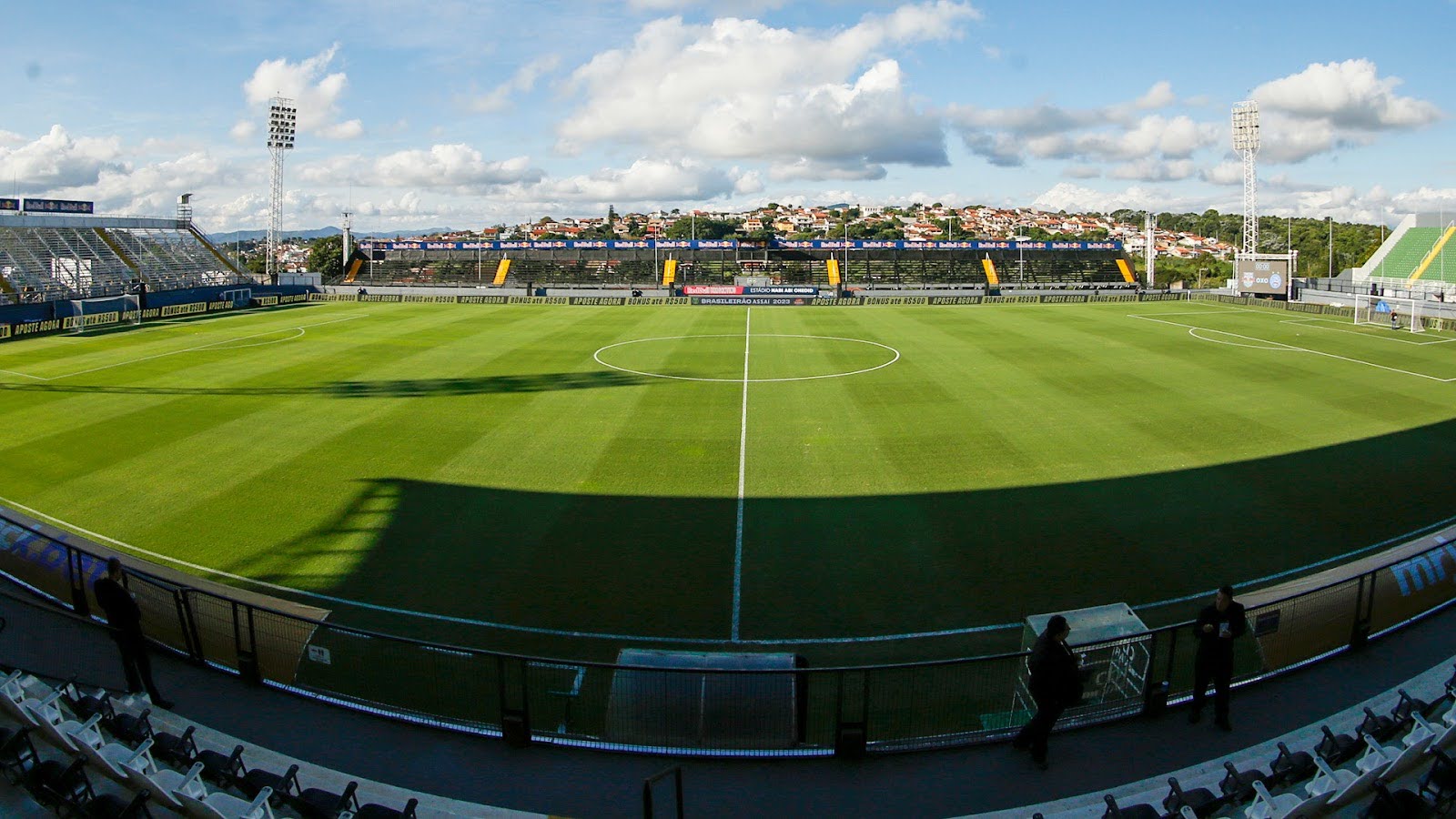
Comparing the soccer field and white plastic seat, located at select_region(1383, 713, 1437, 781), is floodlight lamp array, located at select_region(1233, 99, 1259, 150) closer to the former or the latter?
the soccer field

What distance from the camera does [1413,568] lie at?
11.2 meters

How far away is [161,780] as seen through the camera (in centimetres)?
720

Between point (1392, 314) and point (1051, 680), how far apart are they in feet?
172

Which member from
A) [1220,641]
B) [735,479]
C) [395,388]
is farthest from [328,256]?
[1220,641]

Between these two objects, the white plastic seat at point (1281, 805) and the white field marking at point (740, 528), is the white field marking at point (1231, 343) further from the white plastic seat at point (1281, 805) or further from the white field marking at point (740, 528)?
the white plastic seat at point (1281, 805)

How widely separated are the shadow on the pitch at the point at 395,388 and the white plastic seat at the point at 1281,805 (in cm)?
2565

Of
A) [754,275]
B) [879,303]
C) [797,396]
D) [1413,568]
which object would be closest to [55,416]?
[797,396]

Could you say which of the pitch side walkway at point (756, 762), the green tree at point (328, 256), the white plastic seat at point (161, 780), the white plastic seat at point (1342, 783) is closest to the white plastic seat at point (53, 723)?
the white plastic seat at point (161, 780)

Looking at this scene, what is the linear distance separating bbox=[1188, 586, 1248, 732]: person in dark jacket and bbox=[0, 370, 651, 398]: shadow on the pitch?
23.9 meters

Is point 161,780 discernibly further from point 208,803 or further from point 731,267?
point 731,267

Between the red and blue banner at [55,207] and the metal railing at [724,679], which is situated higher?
the red and blue banner at [55,207]

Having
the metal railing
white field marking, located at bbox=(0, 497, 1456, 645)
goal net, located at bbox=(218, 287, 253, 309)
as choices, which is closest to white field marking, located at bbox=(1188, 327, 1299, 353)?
white field marking, located at bbox=(0, 497, 1456, 645)

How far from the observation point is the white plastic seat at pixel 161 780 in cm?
705

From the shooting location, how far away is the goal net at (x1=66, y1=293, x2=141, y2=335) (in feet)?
162
